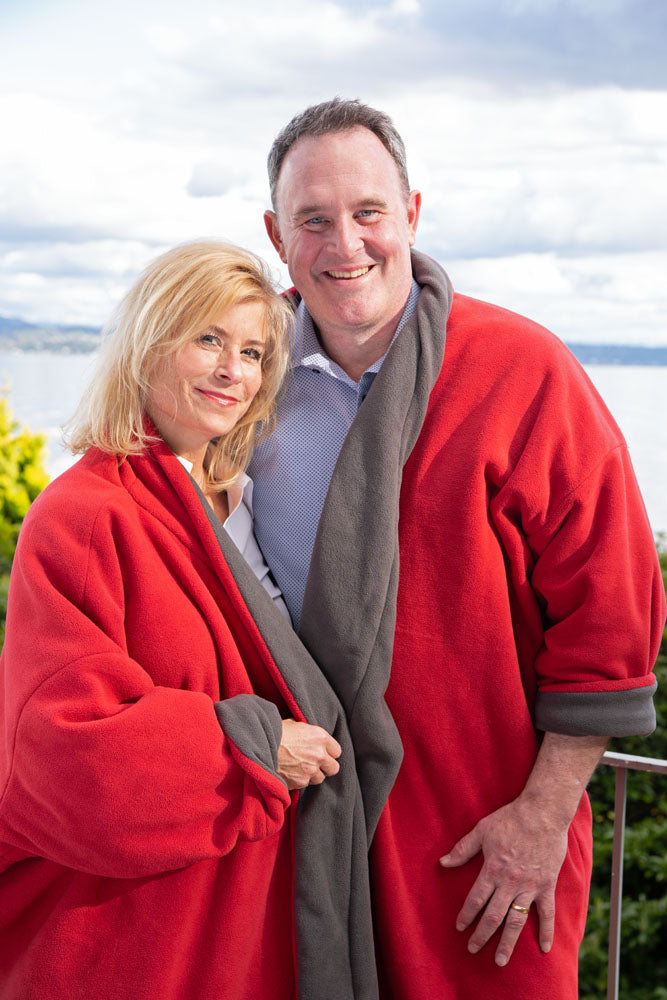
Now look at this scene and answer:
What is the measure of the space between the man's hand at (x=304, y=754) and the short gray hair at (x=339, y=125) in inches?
47.4

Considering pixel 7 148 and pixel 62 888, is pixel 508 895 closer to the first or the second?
pixel 62 888

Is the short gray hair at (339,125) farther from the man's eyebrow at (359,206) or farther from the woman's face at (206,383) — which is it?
the woman's face at (206,383)

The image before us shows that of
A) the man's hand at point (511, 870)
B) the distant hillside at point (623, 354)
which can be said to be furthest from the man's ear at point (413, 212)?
the distant hillside at point (623, 354)

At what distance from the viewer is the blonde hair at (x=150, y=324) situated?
1.70 meters

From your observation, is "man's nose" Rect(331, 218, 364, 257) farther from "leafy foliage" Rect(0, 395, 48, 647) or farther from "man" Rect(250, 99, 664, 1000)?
"leafy foliage" Rect(0, 395, 48, 647)

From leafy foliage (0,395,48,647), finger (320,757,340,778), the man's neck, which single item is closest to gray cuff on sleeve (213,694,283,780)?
finger (320,757,340,778)

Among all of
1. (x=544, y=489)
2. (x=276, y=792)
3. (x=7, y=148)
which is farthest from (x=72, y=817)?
(x=7, y=148)

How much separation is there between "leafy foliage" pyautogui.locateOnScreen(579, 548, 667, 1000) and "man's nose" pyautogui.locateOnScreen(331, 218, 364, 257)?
294cm

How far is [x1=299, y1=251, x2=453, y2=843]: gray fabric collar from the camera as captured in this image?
168 centimetres

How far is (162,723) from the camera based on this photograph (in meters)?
1.46

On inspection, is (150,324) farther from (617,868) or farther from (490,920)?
(617,868)

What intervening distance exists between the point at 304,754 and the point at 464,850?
41cm

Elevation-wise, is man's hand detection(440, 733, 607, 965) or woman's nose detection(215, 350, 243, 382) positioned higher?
woman's nose detection(215, 350, 243, 382)

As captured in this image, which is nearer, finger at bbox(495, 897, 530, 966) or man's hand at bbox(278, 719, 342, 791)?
man's hand at bbox(278, 719, 342, 791)
